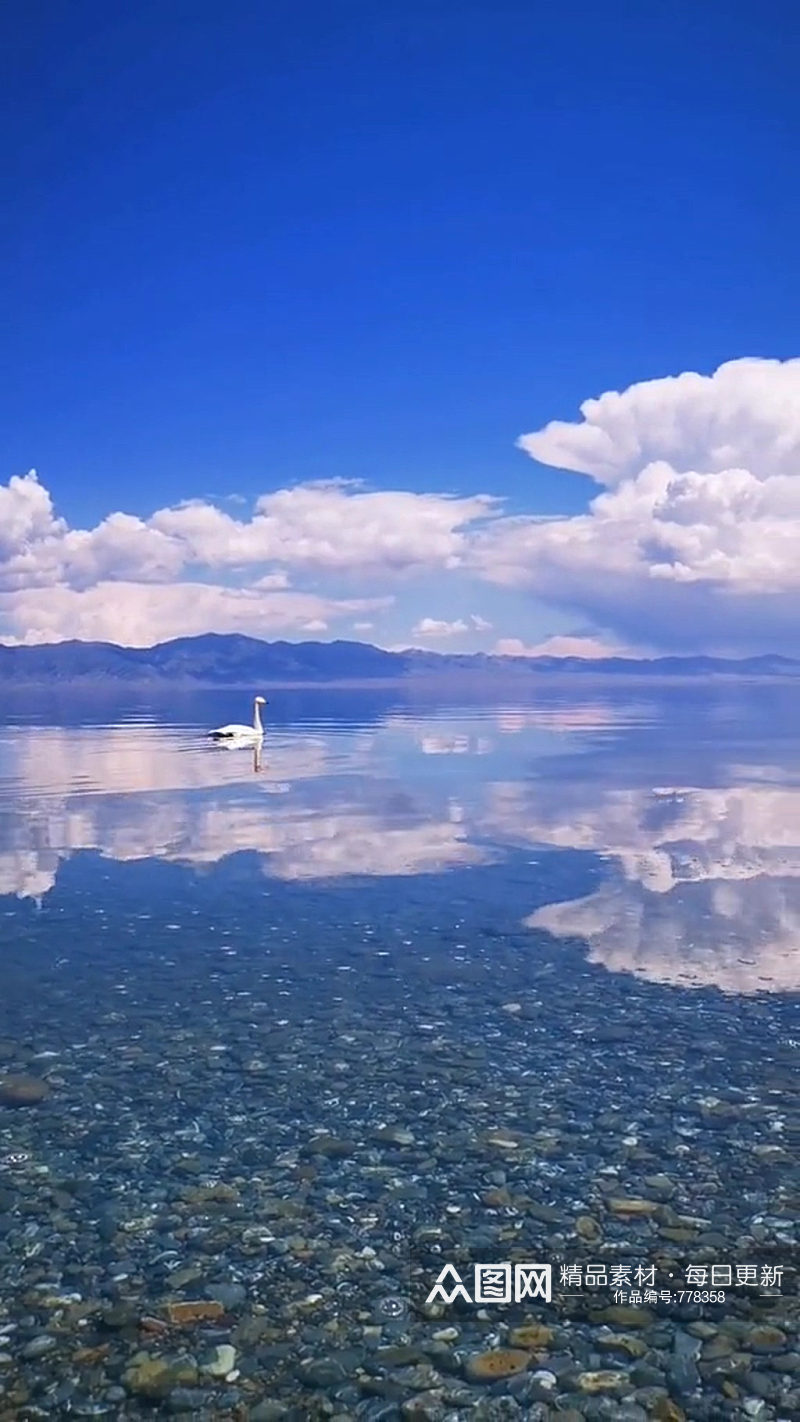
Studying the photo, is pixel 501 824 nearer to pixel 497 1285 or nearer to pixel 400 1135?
pixel 400 1135

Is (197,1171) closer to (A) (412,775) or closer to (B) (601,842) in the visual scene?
(B) (601,842)

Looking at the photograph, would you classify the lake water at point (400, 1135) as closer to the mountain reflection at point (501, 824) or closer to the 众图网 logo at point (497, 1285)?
the 众图网 logo at point (497, 1285)

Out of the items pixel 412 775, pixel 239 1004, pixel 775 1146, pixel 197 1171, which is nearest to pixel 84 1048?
pixel 239 1004

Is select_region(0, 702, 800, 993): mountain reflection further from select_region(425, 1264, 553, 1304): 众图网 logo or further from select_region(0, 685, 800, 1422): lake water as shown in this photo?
select_region(425, 1264, 553, 1304): 众图网 logo

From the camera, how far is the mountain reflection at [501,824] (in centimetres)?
1844

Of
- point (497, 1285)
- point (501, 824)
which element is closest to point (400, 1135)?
point (497, 1285)

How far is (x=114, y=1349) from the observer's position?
291 inches

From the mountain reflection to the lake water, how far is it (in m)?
0.19

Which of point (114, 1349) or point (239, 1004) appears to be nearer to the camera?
point (114, 1349)

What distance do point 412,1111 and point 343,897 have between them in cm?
1044

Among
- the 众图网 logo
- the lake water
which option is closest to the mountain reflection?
the lake water

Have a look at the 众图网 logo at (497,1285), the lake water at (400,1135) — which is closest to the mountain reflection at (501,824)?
the lake water at (400,1135)

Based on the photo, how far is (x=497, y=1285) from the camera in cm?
810

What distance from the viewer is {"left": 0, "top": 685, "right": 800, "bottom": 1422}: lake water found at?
23.9 feet
